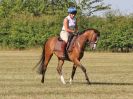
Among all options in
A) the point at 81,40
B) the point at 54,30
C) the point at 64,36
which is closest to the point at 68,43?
the point at 64,36

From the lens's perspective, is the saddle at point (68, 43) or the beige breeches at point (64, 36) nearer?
the saddle at point (68, 43)

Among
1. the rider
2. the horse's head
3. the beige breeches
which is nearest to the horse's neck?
the horse's head

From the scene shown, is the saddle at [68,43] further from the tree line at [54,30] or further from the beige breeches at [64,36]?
the tree line at [54,30]

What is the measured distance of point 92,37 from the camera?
1977 cm

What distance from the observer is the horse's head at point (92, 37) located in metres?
19.6

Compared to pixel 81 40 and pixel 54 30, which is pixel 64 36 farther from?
pixel 54 30

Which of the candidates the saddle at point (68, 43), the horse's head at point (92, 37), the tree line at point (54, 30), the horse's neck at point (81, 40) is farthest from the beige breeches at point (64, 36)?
the tree line at point (54, 30)

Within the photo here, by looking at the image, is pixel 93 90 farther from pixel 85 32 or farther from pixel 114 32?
pixel 114 32

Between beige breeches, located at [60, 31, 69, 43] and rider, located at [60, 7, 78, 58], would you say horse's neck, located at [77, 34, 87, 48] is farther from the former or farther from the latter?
beige breeches, located at [60, 31, 69, 43]

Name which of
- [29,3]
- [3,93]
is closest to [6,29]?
[29,3]

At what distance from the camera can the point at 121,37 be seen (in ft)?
195

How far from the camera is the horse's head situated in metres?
19.6

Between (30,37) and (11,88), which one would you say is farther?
(30,37)

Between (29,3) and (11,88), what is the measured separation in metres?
65.3
